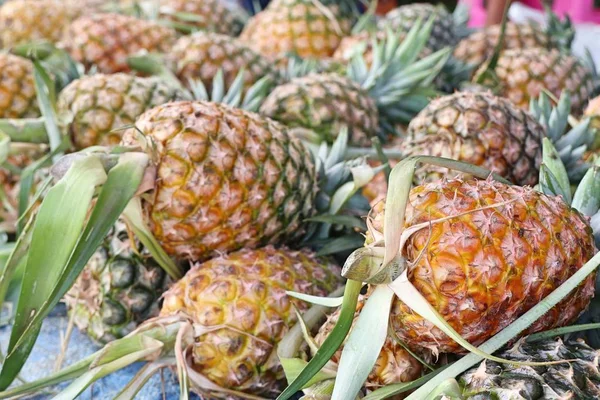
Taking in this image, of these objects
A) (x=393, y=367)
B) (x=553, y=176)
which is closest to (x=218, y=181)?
(x=393, y=367)

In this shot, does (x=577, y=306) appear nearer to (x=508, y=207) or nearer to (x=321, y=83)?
(x=508, y=207)

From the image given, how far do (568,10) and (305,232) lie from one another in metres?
3.27

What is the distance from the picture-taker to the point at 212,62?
212 centimetres

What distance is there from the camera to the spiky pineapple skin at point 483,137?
1.39 meters

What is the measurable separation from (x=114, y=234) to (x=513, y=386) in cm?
88

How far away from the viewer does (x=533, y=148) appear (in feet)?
4.64

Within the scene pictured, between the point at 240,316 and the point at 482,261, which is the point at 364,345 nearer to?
the point at 482,261

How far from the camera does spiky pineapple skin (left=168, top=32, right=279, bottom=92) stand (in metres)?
2.11

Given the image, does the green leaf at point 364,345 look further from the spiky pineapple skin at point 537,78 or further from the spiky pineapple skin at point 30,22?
the spiky pineapple skin at point 30,22

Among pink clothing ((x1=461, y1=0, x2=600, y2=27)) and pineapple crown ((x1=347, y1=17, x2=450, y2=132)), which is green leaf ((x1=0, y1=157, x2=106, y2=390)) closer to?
pineapple crown ((x1=347, y1=17, x2=450, y2=132))

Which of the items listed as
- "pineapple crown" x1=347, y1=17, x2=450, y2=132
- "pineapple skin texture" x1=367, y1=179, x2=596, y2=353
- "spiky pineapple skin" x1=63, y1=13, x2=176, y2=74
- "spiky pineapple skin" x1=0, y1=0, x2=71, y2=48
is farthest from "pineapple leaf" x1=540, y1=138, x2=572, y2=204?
"spiky pineapple skin" x1=0, y1=0, x2=71, y2=48

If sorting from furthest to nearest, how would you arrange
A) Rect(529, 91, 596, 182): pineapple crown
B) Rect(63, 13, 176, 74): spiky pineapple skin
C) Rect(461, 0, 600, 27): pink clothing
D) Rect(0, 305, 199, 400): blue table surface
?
Rect(461, 0, 600, 27): pink clothing
Rect(63, 13, 176, 74): spiky pineapple skin
Rect(529, 91, 596, 182): pineapple crown
Rect(0, 305, 199, 400): blue table surface

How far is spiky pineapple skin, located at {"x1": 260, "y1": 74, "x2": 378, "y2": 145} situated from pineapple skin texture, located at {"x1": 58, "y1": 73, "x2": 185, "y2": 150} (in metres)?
0.31

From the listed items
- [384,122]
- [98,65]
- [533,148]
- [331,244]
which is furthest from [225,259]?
[98,65]
